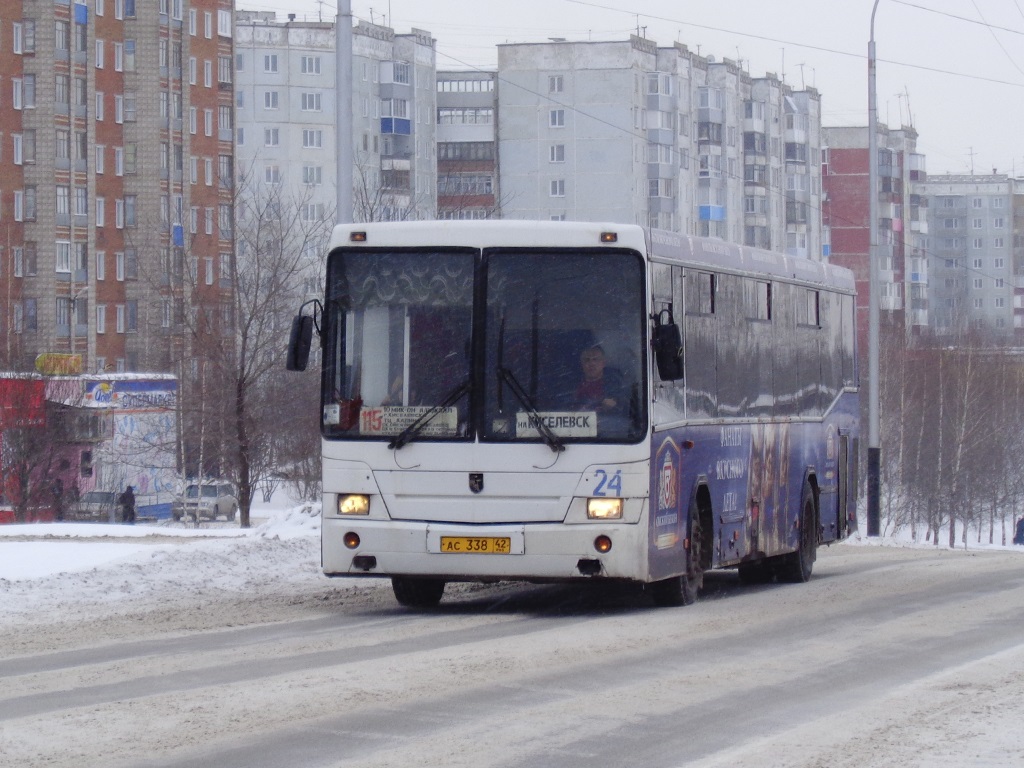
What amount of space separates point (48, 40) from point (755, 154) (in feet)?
182

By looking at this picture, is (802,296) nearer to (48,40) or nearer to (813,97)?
(48,40)

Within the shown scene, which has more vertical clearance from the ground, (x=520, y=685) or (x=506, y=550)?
(x=506, y=550)

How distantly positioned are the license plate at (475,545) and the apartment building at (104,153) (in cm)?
6998

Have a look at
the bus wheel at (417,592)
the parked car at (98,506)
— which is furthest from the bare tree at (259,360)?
the bus wheel at (417,592)

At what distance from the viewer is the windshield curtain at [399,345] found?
48.4 ft

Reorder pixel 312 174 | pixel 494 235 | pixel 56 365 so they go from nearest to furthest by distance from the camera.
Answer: pixel 494 235
pixel 56 365
pixel 312 174

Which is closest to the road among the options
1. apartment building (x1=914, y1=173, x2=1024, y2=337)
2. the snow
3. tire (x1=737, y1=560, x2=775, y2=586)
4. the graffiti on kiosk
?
the snow

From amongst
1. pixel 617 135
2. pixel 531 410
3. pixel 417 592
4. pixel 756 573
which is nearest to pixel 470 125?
pixel 617 135

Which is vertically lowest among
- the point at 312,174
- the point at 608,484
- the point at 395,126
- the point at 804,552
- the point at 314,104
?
the point at 804,552

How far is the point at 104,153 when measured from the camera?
97.5 m

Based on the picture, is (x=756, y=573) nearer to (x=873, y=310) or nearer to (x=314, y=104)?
(x=873, y=310)

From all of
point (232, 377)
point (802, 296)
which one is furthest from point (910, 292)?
point (802, 296)

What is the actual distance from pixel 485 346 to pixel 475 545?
1.43m

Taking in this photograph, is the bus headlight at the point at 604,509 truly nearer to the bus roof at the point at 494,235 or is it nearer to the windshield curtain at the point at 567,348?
the windshield curtain at the point at 567,348
